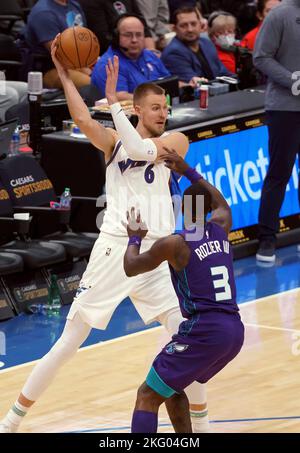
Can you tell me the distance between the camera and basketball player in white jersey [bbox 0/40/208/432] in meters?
7.24

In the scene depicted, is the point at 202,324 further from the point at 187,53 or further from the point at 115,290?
the point at 187,53

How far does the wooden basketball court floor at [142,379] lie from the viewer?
759cm

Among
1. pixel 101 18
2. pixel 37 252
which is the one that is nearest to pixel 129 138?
pixel 37 252

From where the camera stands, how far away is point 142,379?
336 inches

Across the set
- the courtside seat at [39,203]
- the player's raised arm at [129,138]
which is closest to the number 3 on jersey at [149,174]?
the player's raised arm at [129,138]

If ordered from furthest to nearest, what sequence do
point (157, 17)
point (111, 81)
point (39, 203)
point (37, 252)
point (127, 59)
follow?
point (157, 17), point (127, 59), point (39, 203), point (37, 252), point (111, 81)

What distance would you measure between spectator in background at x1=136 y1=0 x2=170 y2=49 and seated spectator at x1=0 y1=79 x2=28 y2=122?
2990 mm

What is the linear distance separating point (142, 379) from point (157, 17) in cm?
781

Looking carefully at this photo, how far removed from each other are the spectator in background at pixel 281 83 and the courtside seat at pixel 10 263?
2.85 metres

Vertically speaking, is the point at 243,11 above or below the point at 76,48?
below

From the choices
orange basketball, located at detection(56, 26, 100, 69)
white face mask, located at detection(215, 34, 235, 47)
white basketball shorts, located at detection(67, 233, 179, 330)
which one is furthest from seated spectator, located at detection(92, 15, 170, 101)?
white basketball shorts, located at detection(67, 233, 179, 330)

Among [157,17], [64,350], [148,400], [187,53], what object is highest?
[148,400]

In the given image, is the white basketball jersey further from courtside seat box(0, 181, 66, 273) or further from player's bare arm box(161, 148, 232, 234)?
courtside seat box(0, 181, 66, 273)

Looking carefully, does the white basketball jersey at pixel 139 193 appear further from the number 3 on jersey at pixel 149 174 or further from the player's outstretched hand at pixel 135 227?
the player's outstretched hand at pixel 135 227
